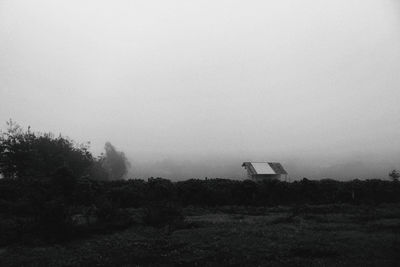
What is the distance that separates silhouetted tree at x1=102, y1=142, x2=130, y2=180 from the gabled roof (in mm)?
39887

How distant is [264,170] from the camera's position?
56.4 meters

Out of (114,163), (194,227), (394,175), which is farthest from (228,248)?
(114,163)

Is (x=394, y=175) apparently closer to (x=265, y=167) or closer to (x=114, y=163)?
(x=265, y=167)

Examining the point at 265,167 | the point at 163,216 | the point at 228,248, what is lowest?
the point at 228,248

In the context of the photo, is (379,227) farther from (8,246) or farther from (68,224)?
(8,246)

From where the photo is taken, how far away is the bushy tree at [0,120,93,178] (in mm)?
55031

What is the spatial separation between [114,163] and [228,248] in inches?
3075

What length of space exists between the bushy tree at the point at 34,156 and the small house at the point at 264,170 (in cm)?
2535

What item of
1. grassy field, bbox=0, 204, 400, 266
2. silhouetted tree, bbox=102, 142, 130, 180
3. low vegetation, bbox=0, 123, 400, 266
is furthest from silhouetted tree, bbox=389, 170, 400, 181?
silhouetted tree, bbox=102, 142, 130, 180

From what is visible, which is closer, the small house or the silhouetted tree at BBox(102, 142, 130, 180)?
the small house

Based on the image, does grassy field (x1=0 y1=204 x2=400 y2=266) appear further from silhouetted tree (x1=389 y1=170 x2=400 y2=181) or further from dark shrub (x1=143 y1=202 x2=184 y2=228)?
silhouetted tree (x1=389 y1=170 x2=400 y2=181)

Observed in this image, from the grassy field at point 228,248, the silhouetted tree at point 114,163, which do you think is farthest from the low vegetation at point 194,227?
the silhouetted tree at point 114,163

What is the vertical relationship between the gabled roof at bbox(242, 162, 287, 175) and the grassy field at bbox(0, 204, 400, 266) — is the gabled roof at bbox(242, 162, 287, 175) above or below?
above

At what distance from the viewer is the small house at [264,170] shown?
182ft
